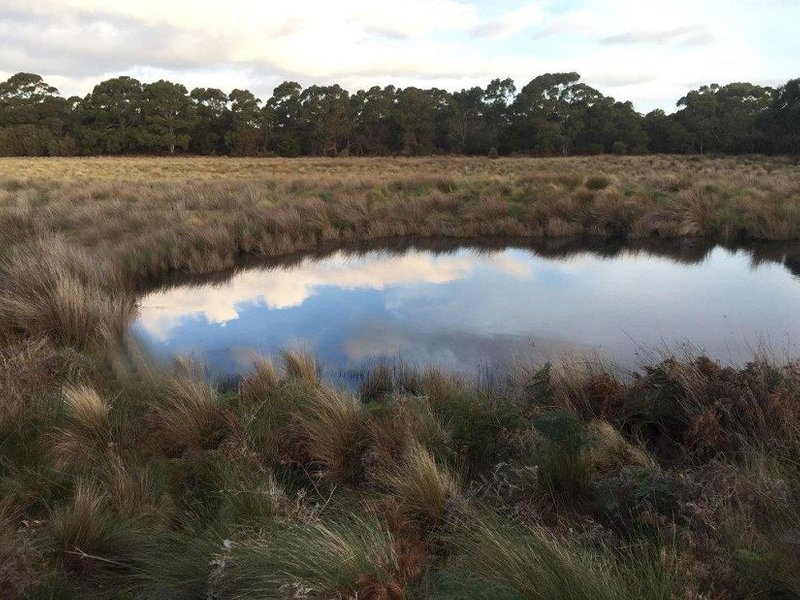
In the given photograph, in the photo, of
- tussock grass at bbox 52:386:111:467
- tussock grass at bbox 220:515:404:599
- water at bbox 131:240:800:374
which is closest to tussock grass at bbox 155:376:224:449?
tussock grass at bbox 52:386:111:467

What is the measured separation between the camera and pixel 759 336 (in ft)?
20.0

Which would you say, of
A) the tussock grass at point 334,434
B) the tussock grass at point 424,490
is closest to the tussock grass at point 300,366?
the tussock grass at point 334,434

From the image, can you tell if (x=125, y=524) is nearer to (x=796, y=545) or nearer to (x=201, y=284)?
(x=796, y=545)

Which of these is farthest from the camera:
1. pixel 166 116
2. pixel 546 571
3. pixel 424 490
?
pixel 166 116

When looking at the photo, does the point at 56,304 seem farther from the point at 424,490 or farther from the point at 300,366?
the point at 424,490

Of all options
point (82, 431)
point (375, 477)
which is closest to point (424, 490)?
point (375, 477)

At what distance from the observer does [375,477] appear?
3432mm

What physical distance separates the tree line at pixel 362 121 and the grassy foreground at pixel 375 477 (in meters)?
47.0

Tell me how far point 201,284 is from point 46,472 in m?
6.34

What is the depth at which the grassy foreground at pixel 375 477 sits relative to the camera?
7.59 feet

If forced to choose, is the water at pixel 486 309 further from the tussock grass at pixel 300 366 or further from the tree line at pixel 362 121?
the tree line at pixel 362 121

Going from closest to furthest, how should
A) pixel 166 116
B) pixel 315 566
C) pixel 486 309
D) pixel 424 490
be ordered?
pixel 315 566 < pixel 424 490 < pixel 486 309 < pixel 166 116

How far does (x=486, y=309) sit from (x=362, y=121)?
2211 inches

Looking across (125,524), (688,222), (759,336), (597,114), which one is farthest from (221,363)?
(597,114)
